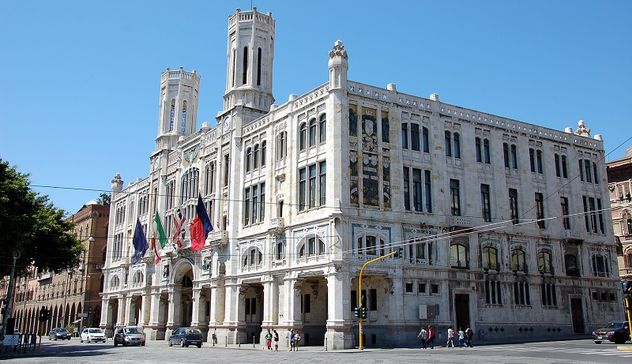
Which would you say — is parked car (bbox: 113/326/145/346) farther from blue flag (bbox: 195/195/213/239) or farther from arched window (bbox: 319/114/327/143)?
arched window (bbox: 319/114/327/143)

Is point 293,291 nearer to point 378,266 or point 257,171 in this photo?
point 378,266

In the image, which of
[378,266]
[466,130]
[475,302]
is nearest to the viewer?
[378,266]

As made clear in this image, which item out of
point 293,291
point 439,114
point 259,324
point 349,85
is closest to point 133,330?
point 259,324

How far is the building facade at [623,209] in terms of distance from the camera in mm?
66812

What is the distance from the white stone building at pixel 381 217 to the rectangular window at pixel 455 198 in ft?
0.31

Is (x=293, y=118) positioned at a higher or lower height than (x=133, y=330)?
higher

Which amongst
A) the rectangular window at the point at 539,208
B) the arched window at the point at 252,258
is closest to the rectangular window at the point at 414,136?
the rectangular window at the point at 539,208

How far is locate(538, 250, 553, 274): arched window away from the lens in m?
53.1

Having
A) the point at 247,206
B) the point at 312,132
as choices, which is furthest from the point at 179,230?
the point at 312,132

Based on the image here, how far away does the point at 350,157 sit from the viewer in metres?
45.4

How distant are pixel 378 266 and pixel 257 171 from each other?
15637 millimetres

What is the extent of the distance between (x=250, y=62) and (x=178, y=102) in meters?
19.8

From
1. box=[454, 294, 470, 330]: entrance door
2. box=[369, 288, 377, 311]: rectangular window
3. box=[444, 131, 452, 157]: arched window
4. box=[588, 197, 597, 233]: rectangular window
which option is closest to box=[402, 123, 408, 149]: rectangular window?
box=[444, 131, 452, 157]: arched window

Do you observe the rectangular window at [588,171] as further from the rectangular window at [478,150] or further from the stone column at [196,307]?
the stone column at [196,307]
